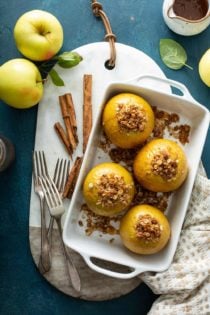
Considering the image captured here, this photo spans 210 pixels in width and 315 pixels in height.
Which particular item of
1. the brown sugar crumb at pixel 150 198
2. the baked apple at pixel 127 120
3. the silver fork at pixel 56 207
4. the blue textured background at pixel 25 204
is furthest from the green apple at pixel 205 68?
the silver fork at pixel 56 207

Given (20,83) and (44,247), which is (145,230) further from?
(20,83)

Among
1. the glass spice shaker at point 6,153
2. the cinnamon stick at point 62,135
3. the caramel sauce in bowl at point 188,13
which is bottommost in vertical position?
Result: the glass spice shaker at point 6,153

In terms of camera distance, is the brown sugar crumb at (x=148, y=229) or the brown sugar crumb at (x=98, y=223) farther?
the brown sugar crumb at (x=98, y=223)

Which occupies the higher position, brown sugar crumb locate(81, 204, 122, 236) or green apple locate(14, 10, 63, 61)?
green apple locate(14, 10, 63, 61)

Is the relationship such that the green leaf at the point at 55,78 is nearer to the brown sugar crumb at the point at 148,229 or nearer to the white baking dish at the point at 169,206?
the white baking dish at the point at 169,206

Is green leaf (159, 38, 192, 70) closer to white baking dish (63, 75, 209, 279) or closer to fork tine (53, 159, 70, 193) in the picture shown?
white baking dish (63, 75, 209, 279)

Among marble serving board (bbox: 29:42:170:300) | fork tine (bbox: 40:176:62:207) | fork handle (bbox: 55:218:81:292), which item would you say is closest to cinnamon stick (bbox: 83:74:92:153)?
marble serving board (bbox: 29:42:170:300)
